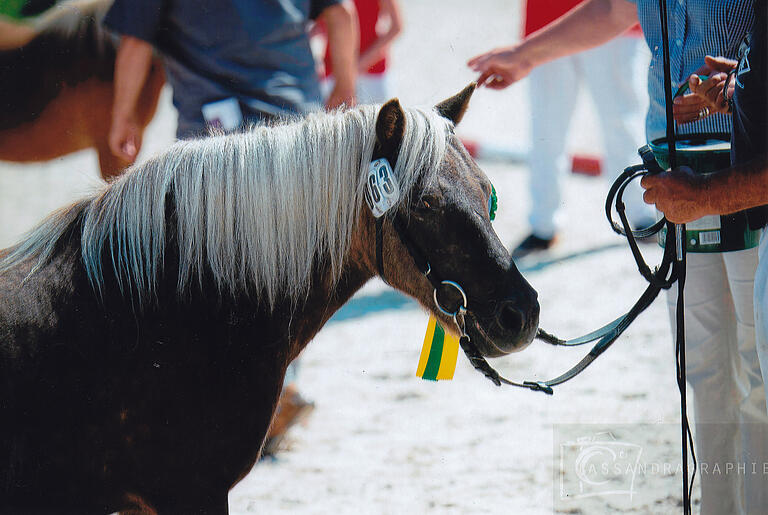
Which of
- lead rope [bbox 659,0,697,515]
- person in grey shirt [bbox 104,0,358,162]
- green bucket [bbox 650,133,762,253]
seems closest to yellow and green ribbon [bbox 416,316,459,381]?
lead rope [bbox 659,0,697,515]

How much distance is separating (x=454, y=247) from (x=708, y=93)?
82 centimetres

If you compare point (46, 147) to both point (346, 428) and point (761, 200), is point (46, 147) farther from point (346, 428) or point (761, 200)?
point (761, 200)

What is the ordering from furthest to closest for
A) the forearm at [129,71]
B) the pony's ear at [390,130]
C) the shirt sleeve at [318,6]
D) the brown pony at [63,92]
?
the brown pony at [63,92] → the shirt sleeve at [318,6] → the forearm at [129,71] → the pony's ear at [390,130]

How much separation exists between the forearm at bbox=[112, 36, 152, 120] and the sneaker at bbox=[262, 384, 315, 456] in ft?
4.41

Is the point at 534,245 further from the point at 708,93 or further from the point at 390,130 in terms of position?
the point at 390,130

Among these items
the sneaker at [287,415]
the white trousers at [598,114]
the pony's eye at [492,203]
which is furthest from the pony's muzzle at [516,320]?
the white trousers at [598,114]

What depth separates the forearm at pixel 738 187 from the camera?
6.01 ft

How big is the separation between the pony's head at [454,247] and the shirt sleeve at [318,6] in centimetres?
156

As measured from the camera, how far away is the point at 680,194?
1957 mm

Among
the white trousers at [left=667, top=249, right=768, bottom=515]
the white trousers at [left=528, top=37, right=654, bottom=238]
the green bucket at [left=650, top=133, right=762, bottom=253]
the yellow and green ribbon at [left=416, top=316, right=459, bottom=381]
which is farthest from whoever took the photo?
the white trousers at [left=528, top=37, right=654, bottom=238]

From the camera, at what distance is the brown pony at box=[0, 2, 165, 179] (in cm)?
430

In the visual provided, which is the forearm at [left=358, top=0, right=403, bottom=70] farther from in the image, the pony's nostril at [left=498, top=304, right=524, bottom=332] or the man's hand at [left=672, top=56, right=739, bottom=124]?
the pony's nostril at [left=498, top=304, right=524, bottom=332]

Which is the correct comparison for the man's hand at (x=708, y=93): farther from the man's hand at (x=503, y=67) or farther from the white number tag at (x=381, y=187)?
the white number tag at (x=381, y=187)

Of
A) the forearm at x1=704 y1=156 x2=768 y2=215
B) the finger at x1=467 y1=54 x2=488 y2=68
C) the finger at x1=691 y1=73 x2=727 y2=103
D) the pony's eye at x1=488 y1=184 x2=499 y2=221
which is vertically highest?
the finger at x1=691 y1=73 x2=727 y2=103
